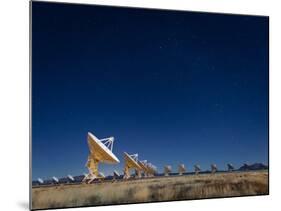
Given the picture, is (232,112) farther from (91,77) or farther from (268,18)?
(91,77)

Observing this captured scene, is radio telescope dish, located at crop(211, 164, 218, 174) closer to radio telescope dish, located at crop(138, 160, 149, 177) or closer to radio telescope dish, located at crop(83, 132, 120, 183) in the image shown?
radio telescope dish, located at crop(138, 160, 149, 177)

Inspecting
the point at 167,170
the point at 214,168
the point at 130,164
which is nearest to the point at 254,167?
the point at 214,168

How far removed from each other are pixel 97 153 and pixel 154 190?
782 mm

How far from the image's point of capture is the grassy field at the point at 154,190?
Result: 19.4ft

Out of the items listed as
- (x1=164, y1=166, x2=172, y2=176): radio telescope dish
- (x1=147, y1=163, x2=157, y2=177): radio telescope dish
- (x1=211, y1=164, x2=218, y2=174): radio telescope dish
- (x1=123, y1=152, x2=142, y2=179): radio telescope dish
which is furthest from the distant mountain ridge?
(x1=123, y1=152, x2=142, y2=179): radio telescope dish

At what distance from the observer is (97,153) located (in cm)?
600

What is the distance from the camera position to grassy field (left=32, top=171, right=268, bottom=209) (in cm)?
591

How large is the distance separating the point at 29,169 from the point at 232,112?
239 centimetres

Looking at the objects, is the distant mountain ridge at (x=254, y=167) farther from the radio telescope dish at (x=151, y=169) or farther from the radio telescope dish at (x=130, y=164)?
A: the radio telescope dish at (x=130, y=164)

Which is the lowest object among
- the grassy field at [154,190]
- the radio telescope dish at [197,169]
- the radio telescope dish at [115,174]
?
the grassy field at [154,190]

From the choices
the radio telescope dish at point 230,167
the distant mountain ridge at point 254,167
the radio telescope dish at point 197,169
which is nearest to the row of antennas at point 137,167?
the radio telescope dish at point 197,169

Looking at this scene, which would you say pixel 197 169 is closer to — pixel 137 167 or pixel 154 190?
pixel 154 190

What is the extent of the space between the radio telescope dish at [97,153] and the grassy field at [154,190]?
0.13 metres

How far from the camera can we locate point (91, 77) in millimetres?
6008
